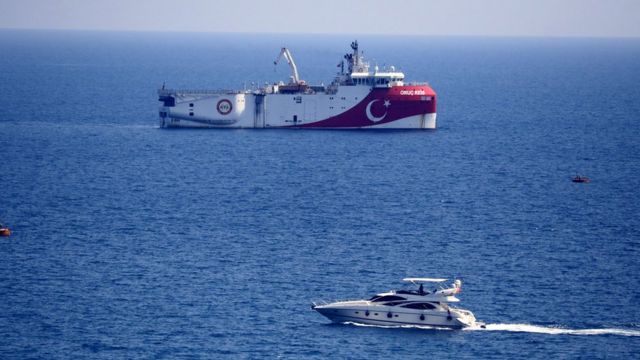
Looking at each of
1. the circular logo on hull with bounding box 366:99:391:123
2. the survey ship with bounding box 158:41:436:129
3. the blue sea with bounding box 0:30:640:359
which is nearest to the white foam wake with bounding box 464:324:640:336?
the blue sea with bounding box 0:30:640:359

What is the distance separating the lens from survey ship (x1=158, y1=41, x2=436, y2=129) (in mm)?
179000

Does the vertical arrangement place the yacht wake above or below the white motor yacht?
below

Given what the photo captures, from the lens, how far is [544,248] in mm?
116062

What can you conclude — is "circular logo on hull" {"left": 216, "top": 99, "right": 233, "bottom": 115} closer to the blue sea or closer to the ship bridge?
the blue sea

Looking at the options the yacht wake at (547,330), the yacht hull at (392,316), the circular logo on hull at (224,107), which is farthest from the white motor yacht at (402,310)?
the circular logo on hull at (224,107)

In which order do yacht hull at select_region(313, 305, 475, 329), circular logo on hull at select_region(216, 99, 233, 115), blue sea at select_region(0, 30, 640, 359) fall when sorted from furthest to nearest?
circular logo on hull at select_region(216, 99, 233, 115) < yacht hull at select_region(313, 305, 475, 329) < blue sea at select_region(0, 30, 640, 359)

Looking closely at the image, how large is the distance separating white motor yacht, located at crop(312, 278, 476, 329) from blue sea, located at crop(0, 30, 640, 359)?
28.4 inches

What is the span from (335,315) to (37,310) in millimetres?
21050

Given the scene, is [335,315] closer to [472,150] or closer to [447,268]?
[447,268]

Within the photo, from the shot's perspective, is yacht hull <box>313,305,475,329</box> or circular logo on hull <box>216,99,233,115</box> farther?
circular logo on hull <box>216,99,233,115</box>

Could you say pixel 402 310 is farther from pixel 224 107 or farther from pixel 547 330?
pixel 224 107

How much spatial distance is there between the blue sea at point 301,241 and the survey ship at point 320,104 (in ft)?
6.89

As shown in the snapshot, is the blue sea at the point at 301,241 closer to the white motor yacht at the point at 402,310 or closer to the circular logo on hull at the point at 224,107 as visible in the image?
the white motor yacht at the point at 402,310

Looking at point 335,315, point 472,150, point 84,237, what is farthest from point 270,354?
point 472,150
